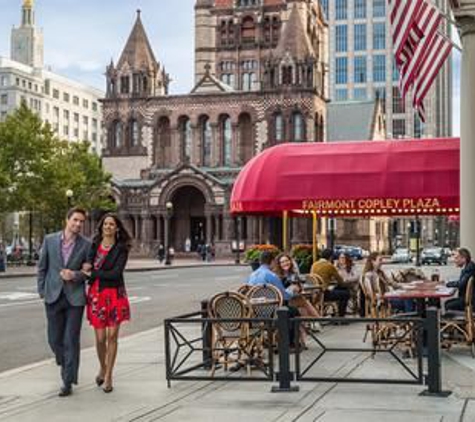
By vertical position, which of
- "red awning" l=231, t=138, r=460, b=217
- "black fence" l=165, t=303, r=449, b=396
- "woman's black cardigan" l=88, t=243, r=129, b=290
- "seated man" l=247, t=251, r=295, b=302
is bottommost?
"black fence" l=165, t=303, r=449, b=396

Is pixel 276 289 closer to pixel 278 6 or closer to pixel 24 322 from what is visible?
pixel 24 322

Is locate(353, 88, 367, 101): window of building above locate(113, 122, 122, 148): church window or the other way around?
above

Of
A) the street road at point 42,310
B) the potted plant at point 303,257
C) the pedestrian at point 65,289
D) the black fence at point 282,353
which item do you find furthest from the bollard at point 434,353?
the potted plant at point 303,257

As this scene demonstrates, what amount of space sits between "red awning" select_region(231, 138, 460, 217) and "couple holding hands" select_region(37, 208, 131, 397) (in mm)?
9351

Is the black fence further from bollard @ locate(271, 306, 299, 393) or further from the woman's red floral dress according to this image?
the woman's red floral dress

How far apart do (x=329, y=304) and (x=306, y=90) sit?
68343mm

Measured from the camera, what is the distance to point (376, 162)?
18.9 meters

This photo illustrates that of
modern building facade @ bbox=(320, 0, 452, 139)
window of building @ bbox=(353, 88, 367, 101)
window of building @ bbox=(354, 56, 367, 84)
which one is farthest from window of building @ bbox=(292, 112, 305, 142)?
window of building @ bbox=(354, 56, 367, 84)

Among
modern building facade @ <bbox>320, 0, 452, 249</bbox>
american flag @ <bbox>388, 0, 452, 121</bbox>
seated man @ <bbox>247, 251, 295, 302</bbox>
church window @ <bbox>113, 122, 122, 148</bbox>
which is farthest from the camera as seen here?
modern building facade @ <bbox>320, 0, 452, 249</bbox>

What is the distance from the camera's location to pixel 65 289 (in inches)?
399

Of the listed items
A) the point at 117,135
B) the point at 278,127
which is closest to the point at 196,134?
the point at 278,127

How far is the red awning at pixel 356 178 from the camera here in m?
18.4

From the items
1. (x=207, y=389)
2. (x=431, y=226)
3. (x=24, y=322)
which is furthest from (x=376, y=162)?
(x=431, y=226)

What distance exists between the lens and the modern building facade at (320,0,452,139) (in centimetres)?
15450
